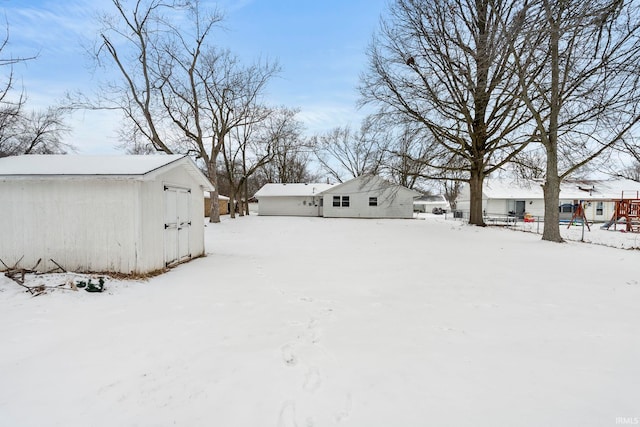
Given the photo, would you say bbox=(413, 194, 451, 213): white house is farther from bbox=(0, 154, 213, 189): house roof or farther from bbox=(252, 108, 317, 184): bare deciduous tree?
bbox=(0, 154, 213, 189): house roof

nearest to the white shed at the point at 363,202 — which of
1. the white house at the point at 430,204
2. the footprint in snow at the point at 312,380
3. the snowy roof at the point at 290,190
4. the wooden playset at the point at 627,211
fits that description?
the snowy roof at the point at 290,190

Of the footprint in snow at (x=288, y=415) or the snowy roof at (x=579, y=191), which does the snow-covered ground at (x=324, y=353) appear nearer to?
the footprint in snow at (x=288, y=415)

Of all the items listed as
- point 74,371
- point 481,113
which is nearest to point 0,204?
point 74,371

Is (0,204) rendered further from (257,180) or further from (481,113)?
(257,180)

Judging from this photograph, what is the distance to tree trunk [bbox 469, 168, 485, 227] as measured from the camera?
59.8 feet

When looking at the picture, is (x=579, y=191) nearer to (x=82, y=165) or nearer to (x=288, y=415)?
(x=288, y=415)

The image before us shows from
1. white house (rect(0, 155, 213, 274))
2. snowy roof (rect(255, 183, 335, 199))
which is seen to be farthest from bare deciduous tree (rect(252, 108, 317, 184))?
white house (rect(0, 155, 213, 274))

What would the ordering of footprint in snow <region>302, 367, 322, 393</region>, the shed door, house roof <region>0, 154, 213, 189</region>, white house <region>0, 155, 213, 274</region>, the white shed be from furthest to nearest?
the white shed → the shed door → white house <region>0, 155, 213, 274</region> → house roof <region>0, 154, 213, 189</region> → footprint in snow <region>302, 367, 322, 393</region>

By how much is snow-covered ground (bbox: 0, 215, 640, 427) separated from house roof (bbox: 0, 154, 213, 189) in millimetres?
2024

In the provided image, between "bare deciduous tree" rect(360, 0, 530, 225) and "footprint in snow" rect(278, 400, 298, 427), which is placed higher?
"bare deciduous tree" rect(360, 0, 530, 225)

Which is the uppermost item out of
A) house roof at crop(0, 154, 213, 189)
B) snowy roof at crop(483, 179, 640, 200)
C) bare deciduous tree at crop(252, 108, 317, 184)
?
bare deciduous tree at crop(252, 108, 317, 184)

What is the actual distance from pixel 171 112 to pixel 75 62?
541cm

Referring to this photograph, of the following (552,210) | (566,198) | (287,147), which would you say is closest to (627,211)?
(566,198)

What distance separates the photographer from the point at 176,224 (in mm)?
7508
